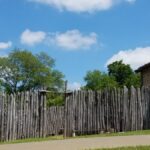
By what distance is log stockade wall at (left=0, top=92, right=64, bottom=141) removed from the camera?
19641mm

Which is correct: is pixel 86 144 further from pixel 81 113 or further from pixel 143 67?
pixel 143 67

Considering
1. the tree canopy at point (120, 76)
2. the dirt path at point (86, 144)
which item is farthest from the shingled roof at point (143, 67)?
the tree canopy at point (120, 76)

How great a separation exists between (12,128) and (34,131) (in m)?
0.95

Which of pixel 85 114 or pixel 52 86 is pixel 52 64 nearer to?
pixel 52 86

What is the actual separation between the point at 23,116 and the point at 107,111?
11.9 ft

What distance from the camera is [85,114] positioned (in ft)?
68.9

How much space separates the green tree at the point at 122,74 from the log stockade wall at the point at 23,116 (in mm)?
50019

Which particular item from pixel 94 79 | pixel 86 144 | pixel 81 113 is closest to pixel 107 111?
pixel 81 113

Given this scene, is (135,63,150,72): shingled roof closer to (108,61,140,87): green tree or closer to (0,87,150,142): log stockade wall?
(0,87,150,142): log stockade wall

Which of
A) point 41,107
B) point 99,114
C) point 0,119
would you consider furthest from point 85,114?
point 0,119

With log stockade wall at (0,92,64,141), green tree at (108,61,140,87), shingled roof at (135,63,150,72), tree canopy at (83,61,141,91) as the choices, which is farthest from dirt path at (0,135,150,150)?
green tree at (108,61,140,87)

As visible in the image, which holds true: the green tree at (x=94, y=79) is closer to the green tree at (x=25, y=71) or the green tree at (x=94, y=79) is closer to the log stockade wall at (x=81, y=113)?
the green tree at (x=25, y=71)

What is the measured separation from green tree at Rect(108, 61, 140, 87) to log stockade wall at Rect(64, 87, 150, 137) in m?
48.1

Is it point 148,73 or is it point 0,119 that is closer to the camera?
point 0,119
